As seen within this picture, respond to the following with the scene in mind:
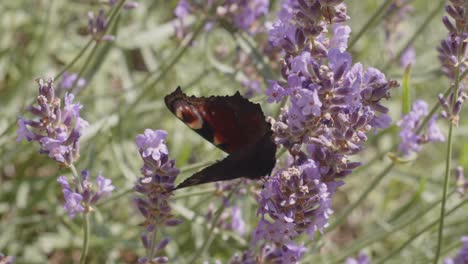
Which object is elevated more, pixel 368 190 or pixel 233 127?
pixel 233 127

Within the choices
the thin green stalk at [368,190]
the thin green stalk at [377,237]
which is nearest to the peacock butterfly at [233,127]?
the thin green stalk at [368,190]

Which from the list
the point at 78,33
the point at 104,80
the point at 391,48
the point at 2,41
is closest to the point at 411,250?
the point at 391,48

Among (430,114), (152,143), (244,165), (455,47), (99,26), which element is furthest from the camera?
(99,26)

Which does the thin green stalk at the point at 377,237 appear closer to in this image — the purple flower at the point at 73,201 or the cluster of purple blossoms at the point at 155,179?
the cluster of purple blossoms at the point at 155,179

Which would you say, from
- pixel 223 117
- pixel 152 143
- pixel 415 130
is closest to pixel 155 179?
pixel 152 143

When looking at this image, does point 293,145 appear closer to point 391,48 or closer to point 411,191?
point 391,48

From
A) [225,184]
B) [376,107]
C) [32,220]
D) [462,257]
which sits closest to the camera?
[462,257]

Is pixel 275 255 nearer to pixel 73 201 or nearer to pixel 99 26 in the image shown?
pixel 73 201

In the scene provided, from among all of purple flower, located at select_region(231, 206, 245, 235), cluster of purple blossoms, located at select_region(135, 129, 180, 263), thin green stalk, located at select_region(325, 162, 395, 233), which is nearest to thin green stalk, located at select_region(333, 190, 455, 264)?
thin green stalk, located at select_region(325, 162, 395, 233)
